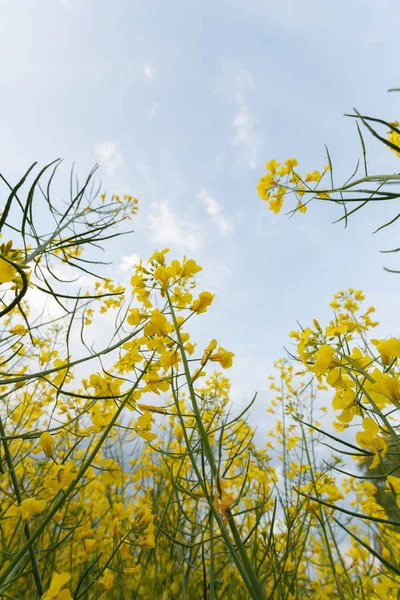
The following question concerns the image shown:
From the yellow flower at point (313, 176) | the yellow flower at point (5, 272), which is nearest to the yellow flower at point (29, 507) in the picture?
the yellow flower at point (5, 272)

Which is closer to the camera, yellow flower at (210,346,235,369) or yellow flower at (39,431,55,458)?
yellow flower at (39,431,55,458)

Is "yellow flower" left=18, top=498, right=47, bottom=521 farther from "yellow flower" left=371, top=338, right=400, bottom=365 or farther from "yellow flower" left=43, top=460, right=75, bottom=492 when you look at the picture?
"yellow flower" left=371, top=338, right=400, bottom=365

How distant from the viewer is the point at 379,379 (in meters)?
0.77

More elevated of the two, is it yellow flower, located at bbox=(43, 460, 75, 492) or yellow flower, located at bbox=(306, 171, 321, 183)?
yellow flower, located at bbox=(306, 171, 321, 183)

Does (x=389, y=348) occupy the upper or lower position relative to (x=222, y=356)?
lower

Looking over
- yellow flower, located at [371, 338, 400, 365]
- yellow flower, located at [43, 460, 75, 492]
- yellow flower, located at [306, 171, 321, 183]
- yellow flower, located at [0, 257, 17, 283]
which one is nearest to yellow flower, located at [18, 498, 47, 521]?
yellow flower, located at [43, 460, 75, 492]

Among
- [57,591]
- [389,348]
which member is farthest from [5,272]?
[389,348]

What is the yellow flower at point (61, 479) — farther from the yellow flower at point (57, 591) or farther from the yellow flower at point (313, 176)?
the yellow flower at point (313, 176)

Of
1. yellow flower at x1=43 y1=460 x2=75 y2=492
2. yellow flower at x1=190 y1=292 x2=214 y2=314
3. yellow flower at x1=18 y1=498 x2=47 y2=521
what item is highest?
yellow flower at x1=190 y1=292 x2=214 y2=314

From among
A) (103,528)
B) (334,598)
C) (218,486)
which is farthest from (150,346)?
(103,528)

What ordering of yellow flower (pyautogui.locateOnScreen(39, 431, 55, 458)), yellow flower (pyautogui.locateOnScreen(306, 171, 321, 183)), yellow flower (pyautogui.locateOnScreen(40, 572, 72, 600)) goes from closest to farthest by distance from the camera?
yellow flower (pyautogui.locateOnScreen(40, 572, 72, 600)) < yellow flower (pyautogui.locateOnScreen(39, 431, 55, 458)) < yellow flower (pyautogui.locateOnScreen(306, 171, 321, 183))

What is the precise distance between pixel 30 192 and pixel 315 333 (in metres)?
1.15

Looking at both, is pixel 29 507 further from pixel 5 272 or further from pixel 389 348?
pixel 389 348

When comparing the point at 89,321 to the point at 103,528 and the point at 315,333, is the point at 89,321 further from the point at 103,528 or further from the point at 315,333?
the point at 315,333
